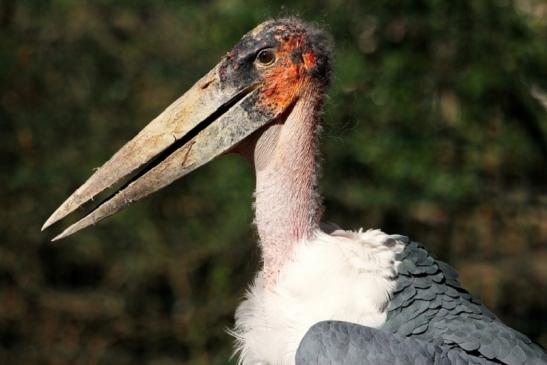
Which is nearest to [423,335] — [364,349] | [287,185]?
[364,349]

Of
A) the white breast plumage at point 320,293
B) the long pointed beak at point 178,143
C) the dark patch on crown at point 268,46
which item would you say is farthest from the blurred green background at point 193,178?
the white breast plumage at point 320,293

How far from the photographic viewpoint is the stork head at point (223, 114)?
4266 millimetres

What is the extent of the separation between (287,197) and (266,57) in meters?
0.59

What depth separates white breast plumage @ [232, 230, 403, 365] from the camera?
3.97 metres

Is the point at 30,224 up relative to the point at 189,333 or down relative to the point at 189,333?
up

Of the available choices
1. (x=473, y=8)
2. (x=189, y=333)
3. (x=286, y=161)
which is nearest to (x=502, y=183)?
(x=473, y=8)

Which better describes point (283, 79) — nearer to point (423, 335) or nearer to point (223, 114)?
point (223, 114)

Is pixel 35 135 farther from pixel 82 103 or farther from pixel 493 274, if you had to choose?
pixel 493 274

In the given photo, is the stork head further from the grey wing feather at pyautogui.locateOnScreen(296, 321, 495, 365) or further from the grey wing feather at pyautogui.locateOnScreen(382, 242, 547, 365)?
the grey wing feather at pyautogui.locateOnScreen(296, 321, 495, 365)

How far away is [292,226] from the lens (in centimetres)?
415

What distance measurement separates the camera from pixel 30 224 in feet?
28.0

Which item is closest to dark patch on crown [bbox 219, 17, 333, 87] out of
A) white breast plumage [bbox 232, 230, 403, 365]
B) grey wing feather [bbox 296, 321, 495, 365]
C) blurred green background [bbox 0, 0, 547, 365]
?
white breast plumage [bbox 232, 230, 403, 365]

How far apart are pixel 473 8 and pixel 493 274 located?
7.50 feet

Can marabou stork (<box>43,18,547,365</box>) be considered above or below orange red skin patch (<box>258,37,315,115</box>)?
below
